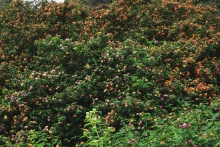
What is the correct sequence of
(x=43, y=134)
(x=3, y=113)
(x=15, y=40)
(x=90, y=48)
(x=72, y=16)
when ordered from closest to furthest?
(x=43, y=134) < (x=3, y=113) < (x=90, y=48) < (x=15, y=40) < (x=72, y=16)

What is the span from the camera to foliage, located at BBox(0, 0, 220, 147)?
501 cm

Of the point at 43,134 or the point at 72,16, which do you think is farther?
the point at 72,16

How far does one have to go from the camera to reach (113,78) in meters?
6.96

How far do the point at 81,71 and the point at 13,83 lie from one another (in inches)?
59.7

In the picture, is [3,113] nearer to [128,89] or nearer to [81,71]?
[81,71]

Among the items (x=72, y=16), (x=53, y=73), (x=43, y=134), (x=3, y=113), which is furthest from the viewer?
(x=72, y=16)

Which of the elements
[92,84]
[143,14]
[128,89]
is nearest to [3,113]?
[92,84]

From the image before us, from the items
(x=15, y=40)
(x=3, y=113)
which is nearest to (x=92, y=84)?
(x=3, y=113)

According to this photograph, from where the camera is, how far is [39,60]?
8.33 meters

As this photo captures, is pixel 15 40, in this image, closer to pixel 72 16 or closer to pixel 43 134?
pixel 72 16

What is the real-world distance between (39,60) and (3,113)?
2.14 meters

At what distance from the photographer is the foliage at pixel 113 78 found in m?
5.01

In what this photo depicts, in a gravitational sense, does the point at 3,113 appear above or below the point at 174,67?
below

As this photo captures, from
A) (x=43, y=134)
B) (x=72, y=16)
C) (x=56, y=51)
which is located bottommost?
(x=43, y=134)
